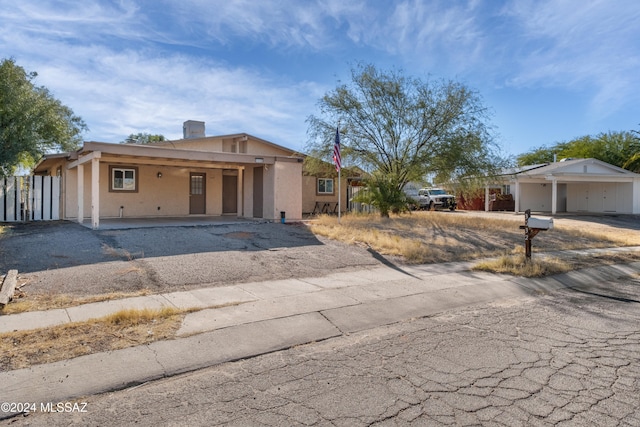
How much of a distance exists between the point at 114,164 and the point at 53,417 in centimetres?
1666

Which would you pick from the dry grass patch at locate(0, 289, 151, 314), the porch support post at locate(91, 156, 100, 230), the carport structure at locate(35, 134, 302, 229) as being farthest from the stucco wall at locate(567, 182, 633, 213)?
the dry grass patch at locate(0, 289, 151, 314)

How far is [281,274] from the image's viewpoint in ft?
28.9

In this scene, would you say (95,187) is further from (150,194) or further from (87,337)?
(87,337)

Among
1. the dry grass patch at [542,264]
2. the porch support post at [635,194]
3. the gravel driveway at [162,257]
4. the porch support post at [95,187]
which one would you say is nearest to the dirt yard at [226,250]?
the gravel driveway at [162,257]

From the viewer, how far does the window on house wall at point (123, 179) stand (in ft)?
59.8

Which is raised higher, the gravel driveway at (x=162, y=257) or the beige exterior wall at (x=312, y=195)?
the beige exterior wall at (x=312, y=195)

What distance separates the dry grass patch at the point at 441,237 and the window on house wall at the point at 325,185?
5870mm

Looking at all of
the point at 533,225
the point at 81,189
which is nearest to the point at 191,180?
the point at 81,189

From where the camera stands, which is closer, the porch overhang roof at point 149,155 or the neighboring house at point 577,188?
the porch overhang roof at point 149,155

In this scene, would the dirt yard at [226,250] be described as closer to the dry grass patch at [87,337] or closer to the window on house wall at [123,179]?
the dry grass patch at [87,337]

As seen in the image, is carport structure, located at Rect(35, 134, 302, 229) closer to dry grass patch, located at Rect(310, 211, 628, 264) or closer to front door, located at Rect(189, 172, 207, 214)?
front door, located at Rect(189, 172, 207, 214)

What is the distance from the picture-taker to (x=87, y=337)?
4.96 meters

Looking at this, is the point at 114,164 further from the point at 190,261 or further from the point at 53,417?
the point at 53,417

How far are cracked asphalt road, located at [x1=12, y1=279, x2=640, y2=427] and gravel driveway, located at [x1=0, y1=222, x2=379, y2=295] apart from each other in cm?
367
